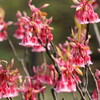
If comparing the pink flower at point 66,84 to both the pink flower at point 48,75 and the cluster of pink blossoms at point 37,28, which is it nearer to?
the cluster of pink blossoms at point 37,28

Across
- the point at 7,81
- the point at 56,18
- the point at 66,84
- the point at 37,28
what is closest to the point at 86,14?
the point at 37,28

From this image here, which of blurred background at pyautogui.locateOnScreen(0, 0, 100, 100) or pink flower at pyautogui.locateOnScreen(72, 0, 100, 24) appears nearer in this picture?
pink flower at pyautogui.locateOnScreen(72, 0, 100, 24)

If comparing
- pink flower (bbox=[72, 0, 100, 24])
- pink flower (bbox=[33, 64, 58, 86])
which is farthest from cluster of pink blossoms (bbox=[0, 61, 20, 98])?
pink flower (bbox=[72, 0, 100, 24])

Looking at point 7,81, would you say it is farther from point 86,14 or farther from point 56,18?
point 56,18

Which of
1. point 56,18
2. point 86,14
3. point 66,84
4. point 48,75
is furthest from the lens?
point 56,18

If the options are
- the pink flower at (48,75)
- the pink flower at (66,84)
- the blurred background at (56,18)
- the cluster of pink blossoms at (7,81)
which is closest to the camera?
the pink flower at (66,84)

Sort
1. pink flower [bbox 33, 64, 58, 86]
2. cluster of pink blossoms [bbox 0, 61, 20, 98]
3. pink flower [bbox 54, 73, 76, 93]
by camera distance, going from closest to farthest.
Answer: pink flower [bbox 54, 73, 76, 93] → cluster of pink blossoms [bbox 0, 61, 20, 98] → pink flower [bbox 33, 64, 58, 86]

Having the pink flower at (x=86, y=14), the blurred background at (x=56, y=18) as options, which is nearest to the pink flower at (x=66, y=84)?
the pink flower at (x=86, y=14)

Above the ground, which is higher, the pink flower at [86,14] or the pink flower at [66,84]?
the pink flower at [86,14]

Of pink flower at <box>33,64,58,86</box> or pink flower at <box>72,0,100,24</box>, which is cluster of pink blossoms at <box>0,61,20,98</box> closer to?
pink flower at <box>33,64,58,86</box>

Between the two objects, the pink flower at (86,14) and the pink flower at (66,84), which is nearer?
the pink flower at (66,84)

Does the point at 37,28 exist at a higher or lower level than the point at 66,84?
higher

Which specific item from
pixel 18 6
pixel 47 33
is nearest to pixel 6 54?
pixel 18 6
